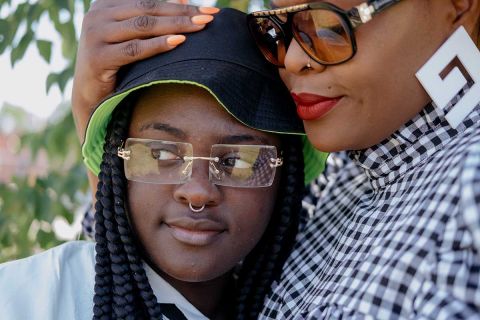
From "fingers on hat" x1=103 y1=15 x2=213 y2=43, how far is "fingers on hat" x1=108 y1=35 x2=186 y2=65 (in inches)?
1.0

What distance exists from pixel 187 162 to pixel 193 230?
0.75 feet

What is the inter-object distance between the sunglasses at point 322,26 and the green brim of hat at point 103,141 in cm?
30

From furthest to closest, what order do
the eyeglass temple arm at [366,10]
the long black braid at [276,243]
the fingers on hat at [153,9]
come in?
A: the long black braid at [276,243] < the fingers on hat at [153,9] < the eyeglass temple arm at [366,10]

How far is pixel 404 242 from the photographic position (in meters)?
1.89

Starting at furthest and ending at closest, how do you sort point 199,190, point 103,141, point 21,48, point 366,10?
1. point 21,48
2. point 103,141
3. point 199,190
4. point 366,10

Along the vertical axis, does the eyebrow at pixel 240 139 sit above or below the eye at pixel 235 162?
above

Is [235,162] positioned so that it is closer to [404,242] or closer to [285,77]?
[285,77]

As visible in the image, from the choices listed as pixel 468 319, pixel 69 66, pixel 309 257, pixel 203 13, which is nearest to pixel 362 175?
pixel 309 257

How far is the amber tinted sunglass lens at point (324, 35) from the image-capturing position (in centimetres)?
209

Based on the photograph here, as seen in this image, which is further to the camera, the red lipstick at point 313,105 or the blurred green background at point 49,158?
the blurred green background at point 49,158

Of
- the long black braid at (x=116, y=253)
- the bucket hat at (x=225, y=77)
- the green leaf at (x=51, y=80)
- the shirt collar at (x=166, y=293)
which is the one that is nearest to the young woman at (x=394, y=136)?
the bucket hat at (x=225, y=77)

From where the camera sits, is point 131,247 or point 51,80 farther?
point 51,80

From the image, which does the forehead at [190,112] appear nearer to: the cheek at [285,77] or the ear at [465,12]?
the cheek at [285,77]

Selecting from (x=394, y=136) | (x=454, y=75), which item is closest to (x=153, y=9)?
(x=394, y=136)
